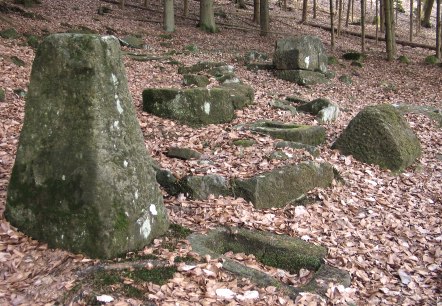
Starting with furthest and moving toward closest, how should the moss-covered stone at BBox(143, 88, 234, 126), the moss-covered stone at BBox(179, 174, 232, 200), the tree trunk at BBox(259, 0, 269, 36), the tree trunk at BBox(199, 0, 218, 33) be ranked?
the tree trunk at BBox(259, 0, 269, 36) → the tree trunk at BBox(199, 0, 218, 33) → the moss-covered stone at BBox(143, 88, 234, 126) → the moss-covered stone at BBox(179, 174, 232, 200)

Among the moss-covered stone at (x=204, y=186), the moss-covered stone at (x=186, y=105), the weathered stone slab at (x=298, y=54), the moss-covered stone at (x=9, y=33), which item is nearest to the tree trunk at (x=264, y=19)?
the weathered stone slab at (x=298, y=54)

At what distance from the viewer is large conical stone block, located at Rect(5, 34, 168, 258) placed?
403cm

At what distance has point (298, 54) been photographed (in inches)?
606

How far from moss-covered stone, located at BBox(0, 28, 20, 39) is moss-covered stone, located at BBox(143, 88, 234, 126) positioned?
681 centimetres

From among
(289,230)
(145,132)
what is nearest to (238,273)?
(289,230)

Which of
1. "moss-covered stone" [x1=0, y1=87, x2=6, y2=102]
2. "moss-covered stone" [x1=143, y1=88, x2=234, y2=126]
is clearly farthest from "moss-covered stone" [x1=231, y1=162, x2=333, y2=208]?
"moss-covered stone" [x1=0, y1=87, x2=6, y2=102]

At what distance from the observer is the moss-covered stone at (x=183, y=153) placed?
7.11m

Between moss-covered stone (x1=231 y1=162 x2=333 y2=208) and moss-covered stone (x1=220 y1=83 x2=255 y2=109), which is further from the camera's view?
moss-covered stone (x1=220 y1=83 x2=255 y2=109)

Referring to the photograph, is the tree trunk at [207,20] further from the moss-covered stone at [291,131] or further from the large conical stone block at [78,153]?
the large conical stone block at [78,153]

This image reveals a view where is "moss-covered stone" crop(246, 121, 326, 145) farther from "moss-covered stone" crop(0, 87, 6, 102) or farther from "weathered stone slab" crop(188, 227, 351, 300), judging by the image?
"moss-covered stone" crop(0, 87, 6, 102)

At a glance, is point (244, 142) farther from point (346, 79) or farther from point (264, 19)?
point (264, 19)

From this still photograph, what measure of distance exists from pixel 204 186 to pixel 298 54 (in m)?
10.5

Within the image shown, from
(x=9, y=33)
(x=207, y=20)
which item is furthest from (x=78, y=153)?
(x=207, y=20)

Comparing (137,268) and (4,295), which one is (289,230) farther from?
(4,295)
